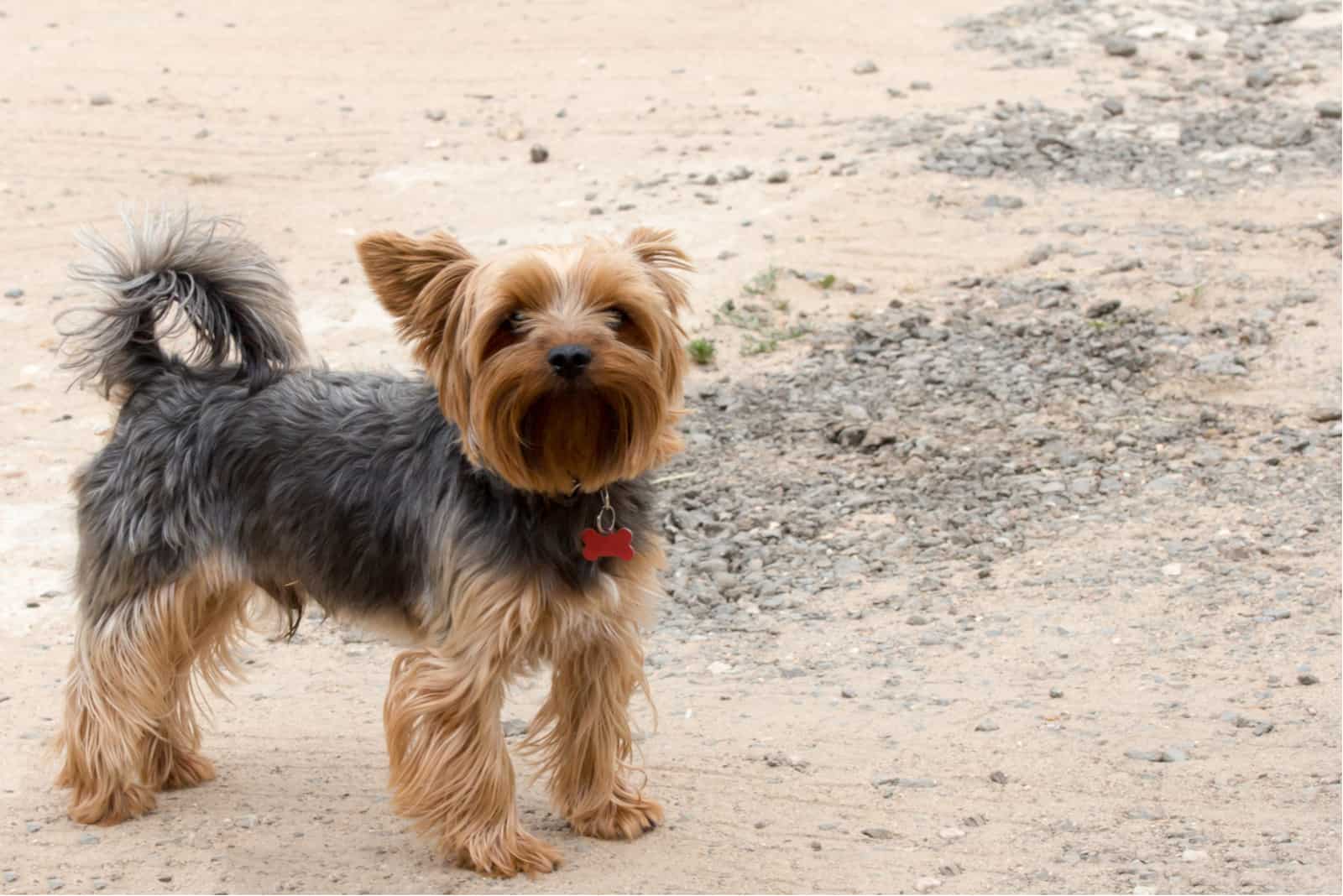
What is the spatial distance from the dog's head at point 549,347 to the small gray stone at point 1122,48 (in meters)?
10.4

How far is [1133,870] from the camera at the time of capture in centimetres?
499

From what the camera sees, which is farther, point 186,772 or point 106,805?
point 186,772

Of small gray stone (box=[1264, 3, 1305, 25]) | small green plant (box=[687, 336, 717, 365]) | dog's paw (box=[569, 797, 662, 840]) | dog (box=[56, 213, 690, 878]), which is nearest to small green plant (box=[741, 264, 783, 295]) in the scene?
small green plant (box=[687, 336, 717, 365])

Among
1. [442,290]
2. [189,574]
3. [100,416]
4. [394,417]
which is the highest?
[442,290]

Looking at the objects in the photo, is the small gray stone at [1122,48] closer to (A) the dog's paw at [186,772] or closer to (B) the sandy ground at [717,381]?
(B) the sandy ground at [717,381]

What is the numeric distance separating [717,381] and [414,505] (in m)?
4.26

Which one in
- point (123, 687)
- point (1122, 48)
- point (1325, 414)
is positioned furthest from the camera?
point (1122, 48)

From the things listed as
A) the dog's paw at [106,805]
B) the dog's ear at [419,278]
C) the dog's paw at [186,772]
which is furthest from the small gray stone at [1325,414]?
the dog's paw at [106,805]

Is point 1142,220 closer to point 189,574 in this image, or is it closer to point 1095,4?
point 1095,4

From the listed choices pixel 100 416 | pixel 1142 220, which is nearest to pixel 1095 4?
pixel 1142 220

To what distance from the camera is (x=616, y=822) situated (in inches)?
214

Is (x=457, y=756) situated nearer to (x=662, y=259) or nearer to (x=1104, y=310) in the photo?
(x=662, y=259)

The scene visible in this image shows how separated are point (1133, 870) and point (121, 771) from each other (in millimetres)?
3264

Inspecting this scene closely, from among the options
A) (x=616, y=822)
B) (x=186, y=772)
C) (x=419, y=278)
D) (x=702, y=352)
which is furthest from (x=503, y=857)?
(x=702, y=352)
